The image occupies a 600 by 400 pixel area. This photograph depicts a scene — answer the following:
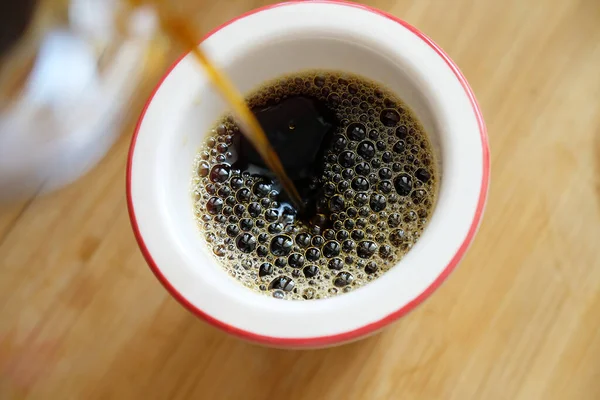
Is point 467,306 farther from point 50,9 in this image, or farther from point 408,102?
point 50,9

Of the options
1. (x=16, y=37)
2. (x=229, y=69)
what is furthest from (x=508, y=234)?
(x=16, y=37)

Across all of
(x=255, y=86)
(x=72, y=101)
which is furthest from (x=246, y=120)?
(x=72, y=101)

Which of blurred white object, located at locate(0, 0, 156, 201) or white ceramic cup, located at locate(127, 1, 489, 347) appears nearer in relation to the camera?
white ceramic cup, located at locate(127, 1, 489, 347)

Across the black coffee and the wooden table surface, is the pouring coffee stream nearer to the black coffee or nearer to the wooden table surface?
the black coffee

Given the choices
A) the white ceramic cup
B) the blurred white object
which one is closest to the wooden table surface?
the blurred white object

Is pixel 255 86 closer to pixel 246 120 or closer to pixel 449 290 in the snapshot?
pixel 246 120
